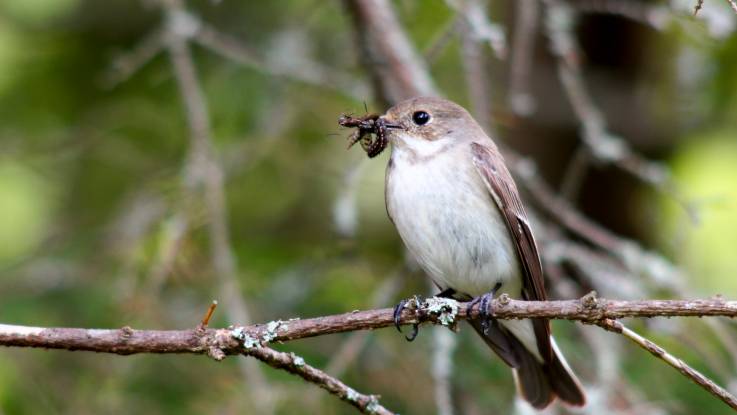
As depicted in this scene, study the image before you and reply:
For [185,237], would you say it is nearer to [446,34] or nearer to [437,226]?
[437,226]

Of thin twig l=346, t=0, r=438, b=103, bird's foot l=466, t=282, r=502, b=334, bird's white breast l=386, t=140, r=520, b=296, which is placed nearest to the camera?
bird's foot l=466, t=282, r=502, b=334

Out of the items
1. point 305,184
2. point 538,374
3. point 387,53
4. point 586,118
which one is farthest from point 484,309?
point 305,184

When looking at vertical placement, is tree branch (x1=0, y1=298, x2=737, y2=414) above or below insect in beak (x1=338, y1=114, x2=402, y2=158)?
below

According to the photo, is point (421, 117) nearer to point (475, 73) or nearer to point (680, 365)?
point (475, 73)

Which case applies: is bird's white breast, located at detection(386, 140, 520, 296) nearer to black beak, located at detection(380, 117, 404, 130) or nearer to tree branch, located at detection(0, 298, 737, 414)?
black beak, located at detection(380, 117, 404, 130)

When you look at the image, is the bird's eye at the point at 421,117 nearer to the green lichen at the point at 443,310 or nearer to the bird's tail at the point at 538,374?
the bird's tail at the point at 538,374

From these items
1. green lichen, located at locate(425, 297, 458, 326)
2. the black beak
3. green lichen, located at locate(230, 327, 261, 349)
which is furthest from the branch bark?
the black beak
